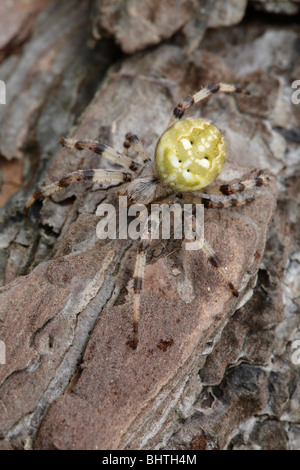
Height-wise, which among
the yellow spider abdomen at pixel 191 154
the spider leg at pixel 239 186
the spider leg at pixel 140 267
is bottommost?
the spider leg at pixel 239 186

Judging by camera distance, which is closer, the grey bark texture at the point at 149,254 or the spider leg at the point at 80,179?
the grey bark texture at the point at 149,254

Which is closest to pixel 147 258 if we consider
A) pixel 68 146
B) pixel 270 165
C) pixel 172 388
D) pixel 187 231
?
pixel 187 231

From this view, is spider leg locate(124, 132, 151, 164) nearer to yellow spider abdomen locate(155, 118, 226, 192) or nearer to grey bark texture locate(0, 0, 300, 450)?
grey bark texture locate(0, 0, 300, 450)

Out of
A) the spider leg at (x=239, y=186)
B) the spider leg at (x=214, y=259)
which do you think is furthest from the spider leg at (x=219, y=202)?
the spider leg at (x=214, y=259)

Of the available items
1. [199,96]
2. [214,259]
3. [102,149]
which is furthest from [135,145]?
[214,259]

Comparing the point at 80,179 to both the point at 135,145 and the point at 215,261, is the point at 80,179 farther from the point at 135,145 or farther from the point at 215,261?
the point at 215,261

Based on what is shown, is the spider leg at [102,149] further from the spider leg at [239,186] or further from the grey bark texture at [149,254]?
the spider leg at [239,186]

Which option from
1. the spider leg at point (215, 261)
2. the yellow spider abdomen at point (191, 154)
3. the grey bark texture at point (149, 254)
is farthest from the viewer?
the yellow spider abdomen at point (191, 154)

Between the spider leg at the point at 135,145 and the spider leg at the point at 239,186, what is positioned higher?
the spider leg at the point at 135,145

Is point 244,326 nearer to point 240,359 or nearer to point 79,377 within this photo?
point 240,359
